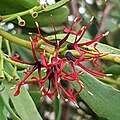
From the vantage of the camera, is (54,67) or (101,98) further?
(101,98)

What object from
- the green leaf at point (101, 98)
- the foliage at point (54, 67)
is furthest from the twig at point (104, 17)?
the green leaf at point (101, 98)

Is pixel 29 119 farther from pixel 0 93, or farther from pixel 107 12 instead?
pixel 107 12

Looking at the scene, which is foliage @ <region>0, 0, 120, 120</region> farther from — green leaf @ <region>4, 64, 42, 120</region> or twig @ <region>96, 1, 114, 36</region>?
→ twig @ <region>96, 1, 114, 36</region>

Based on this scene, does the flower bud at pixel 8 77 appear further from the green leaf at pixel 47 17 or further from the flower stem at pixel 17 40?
the green leaf at pixel 47 17

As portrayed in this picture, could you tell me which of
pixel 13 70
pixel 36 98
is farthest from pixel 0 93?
pixel 36 98

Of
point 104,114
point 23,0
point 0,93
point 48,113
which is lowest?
point 48,113

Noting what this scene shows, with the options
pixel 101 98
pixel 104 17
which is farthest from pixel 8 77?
pixel 104 17

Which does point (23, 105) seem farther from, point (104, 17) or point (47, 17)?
point (104, 17)

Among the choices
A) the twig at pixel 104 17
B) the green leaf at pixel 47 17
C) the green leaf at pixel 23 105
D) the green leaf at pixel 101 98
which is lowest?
the green leaf at pixel 101 98
